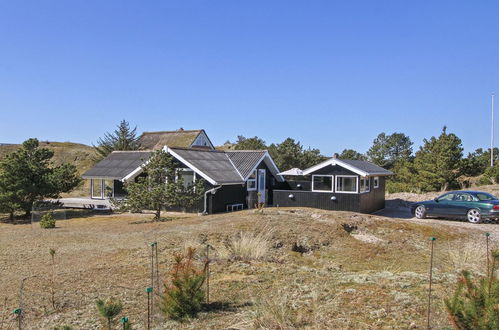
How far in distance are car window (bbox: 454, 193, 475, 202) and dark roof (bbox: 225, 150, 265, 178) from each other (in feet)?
37.4

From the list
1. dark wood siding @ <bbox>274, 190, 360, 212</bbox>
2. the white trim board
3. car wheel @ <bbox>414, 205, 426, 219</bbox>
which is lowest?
car wheel @ <bbox>414, 205, 426, 219</bbox>

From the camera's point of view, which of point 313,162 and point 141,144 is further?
point 141,144

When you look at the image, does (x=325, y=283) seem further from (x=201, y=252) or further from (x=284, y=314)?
(x=201, y=252)

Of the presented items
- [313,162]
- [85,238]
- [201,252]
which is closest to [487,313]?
[201,252]

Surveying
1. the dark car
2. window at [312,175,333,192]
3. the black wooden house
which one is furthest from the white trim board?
the dark car

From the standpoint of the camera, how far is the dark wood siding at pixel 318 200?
2239 centimetres

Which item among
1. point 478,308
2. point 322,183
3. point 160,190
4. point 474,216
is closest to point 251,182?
point 322,183

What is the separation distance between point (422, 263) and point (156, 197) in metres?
13.0

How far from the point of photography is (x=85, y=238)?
14234 mm

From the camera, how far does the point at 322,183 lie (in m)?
23.8

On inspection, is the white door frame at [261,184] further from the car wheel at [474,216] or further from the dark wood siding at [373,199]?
the car wheel at [474,216]

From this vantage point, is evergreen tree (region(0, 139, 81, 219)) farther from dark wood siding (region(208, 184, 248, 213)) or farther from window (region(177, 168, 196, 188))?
dark wood siding (region(208, 184, 248, 213))

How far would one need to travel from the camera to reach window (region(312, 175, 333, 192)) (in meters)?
23.5

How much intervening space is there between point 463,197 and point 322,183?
716 cm
